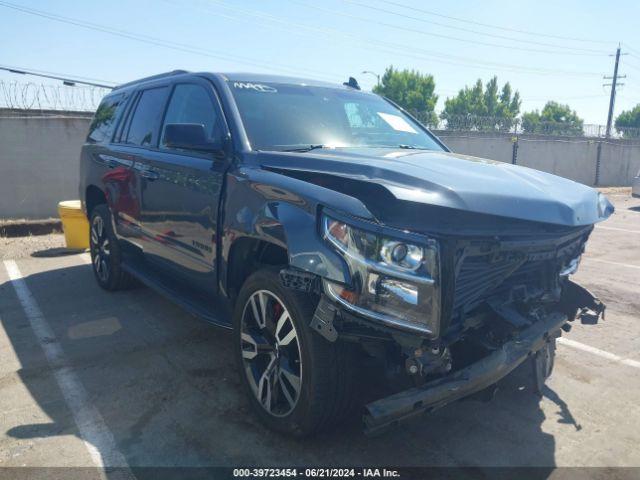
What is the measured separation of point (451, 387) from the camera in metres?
2.39

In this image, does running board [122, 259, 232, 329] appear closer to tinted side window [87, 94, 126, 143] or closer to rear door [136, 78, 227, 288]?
rear door [136, 78, 227, 288]

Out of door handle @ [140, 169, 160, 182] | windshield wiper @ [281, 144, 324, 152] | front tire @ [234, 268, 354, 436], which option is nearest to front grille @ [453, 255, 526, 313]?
front tire @ [234, 268, 354, 436]

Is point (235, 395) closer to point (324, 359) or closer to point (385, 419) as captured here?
point (324, 359)

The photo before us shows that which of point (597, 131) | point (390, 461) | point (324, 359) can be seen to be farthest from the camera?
point (597, 131)

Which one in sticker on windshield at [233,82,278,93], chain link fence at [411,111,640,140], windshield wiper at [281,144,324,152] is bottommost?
windshield wiper at [281,144,324,152]

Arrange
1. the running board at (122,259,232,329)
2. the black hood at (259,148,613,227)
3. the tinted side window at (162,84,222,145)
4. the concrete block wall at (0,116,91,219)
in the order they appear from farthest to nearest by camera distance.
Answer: the concrete block wall at (0,116,91,219), the tinted side window at (162,84,222,145), the running board at (122,259,232,329), the black hood at (259,148,613,227)

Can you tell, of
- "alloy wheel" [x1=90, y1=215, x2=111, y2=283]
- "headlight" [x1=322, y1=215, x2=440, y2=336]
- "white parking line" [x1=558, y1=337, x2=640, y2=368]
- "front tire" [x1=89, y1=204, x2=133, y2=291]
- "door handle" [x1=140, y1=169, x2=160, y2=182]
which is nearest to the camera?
"headlight" [x1=322, y1=215, x2=440, y2=336]

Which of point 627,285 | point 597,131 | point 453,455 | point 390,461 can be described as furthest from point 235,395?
point 597,131

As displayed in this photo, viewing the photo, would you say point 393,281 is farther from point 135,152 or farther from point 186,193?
point 135,152

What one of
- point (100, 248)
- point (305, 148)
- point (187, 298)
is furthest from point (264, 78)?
point (100, 248)

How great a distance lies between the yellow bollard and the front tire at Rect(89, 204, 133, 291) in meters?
2.35

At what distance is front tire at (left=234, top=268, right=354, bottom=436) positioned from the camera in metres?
2.65

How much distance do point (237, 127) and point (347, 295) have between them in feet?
5.17

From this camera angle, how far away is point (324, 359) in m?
2.63
